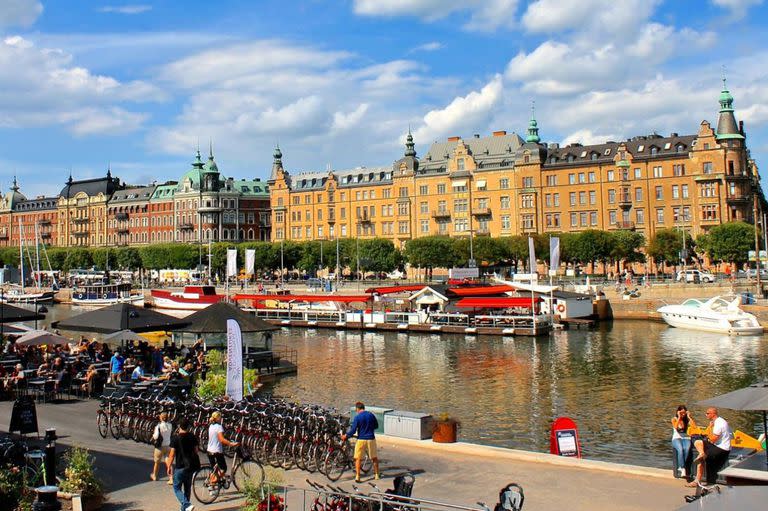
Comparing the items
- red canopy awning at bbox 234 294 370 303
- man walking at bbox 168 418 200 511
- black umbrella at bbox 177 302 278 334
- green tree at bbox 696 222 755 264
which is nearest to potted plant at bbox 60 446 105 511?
man walking at bbox 168 418 200 511

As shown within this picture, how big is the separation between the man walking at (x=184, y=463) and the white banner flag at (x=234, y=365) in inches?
252

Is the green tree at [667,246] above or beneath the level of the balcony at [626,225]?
beneath

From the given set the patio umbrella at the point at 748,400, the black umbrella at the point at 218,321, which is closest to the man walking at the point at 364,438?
the patio umbrella at the point at 748,400

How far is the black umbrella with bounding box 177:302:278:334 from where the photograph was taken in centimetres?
3178

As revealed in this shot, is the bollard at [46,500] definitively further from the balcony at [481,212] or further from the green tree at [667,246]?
the balcony at [481,212]

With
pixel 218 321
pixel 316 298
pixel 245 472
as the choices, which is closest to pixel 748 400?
pixel 245 472

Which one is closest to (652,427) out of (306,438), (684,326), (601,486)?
(601,486)

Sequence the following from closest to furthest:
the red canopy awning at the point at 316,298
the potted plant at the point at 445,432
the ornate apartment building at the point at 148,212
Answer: the potted plant at the point at 445,432 → the red canopy awning at the point at 316,298 → the ornate apartment building at the point at 148,212

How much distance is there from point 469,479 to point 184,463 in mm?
5559

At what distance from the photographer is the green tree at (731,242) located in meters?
84.0

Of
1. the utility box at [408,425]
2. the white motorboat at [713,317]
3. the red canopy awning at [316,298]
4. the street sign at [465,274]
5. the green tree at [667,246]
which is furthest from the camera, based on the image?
the green tree at [667,246]

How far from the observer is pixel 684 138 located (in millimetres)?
98812

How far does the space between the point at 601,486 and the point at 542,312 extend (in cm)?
4947

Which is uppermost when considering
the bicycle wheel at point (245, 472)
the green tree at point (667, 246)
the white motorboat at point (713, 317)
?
the green tree at point (667, 246)
